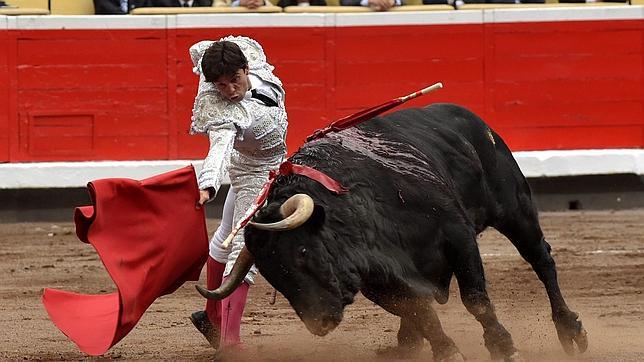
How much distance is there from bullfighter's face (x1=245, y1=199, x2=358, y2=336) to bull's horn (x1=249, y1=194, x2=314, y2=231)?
39 mm

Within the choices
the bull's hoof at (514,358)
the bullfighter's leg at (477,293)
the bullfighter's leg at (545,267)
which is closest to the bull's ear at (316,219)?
the bullfighter's leg at (477,293)

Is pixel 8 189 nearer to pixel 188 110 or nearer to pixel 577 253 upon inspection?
pixel 188 110

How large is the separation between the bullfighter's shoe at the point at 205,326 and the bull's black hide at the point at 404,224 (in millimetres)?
579

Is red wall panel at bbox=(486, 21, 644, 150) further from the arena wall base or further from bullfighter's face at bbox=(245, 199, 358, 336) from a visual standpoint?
bullfighter's face at bbox=(245, 199, 358, 336)

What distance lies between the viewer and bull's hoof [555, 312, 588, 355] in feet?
13.8

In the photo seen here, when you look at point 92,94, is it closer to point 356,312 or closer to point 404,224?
point 356,312

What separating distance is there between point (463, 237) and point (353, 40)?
13.5 ft

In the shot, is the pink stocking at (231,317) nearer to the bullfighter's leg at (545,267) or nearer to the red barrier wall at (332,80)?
the bullfighter's leg at (545,267)

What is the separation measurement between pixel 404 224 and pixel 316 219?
0.37m

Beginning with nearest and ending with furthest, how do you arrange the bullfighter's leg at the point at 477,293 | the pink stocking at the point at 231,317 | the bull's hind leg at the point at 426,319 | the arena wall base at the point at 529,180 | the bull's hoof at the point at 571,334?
the bull's hind leg at the point at 426,319, the bullfighter's leg at the point at 477,293, the pink stocking at the point at 231,317, the bull's hoof at the point at 571,334, the arena wall base at the point at 529,180

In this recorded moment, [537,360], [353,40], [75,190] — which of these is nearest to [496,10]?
[353,40]

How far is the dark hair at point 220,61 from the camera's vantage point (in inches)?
144

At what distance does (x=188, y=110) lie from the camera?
770 centimetres

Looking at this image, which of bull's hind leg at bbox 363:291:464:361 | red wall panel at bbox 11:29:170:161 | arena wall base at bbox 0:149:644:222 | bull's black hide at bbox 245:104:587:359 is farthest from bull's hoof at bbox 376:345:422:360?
red wall panel at bbox 11:29:170:161
